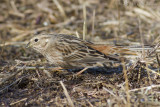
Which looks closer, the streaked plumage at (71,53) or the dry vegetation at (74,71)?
the dry vegetation at (74,71)

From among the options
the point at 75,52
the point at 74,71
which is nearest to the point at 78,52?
the point at 75,52

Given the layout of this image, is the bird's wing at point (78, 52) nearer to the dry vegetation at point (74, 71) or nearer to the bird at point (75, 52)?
the bird at point (75, 52)

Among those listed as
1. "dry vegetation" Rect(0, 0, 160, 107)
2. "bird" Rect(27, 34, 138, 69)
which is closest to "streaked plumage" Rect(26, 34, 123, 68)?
"bird" Rect(27, 34, 138, 69)

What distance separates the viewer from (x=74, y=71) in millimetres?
5309

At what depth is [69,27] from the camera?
25.4 feet

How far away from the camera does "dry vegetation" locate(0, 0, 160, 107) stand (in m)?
3.79

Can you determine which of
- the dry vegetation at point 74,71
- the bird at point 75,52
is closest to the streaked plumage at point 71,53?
the bird at point 75,52

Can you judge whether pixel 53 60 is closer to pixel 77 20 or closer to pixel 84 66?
pixel 84 66

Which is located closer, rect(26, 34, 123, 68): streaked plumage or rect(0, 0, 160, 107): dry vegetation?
rect(0, 0, 160, 107): dry vegetation

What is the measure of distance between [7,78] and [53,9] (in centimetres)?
467

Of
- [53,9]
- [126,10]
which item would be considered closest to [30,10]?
[53,9]

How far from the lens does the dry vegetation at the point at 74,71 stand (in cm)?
379

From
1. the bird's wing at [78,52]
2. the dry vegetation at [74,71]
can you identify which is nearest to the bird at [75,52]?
the bird's wing at [78,52]

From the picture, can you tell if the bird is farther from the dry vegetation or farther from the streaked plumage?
the dry vegetation
